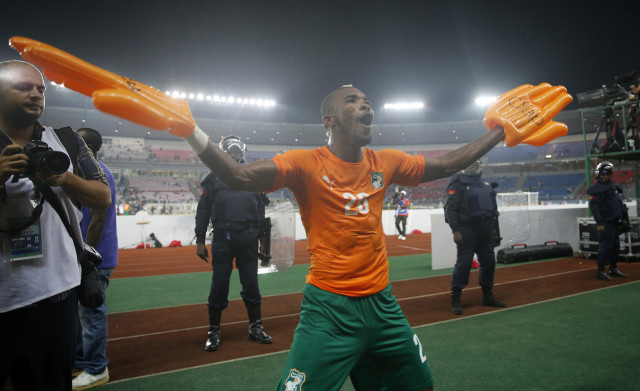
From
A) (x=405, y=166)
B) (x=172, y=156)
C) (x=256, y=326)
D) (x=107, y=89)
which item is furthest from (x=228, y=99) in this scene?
(x=107, y=89)

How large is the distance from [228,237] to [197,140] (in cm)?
266

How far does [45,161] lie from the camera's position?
Answer: 56.7 inches

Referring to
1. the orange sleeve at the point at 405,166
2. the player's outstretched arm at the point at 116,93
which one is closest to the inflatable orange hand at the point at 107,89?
the player's outstretched arm at the point at 116,93

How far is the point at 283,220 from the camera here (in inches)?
277

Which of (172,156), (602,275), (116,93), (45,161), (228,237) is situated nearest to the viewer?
(116,93)

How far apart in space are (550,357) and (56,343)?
13.0 ft

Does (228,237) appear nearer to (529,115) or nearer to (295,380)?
(295,380)

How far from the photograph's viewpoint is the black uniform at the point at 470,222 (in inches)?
206

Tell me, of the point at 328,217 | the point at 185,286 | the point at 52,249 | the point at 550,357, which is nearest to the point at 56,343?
the point at 52,249

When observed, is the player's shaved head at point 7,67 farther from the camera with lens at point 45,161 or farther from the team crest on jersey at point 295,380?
the team crest on jersey at point 295,380

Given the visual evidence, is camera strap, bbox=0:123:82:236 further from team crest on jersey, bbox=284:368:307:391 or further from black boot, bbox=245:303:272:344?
black boot, bbox=245:303:272:344

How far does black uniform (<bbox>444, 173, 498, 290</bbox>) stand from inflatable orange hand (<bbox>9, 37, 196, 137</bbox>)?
4.59 metres

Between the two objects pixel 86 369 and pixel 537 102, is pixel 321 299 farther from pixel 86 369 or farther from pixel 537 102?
pixel 86 369

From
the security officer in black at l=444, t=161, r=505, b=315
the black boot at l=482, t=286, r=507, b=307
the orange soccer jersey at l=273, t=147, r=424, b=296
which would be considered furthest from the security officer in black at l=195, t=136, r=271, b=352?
the black boot at l=482, t=286, r=507, b=307
